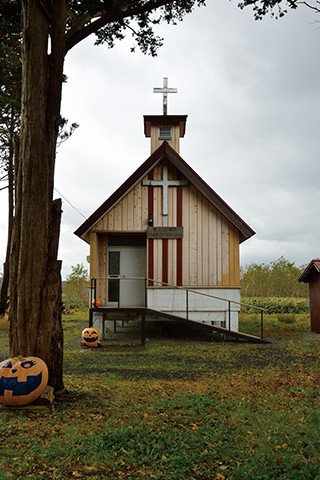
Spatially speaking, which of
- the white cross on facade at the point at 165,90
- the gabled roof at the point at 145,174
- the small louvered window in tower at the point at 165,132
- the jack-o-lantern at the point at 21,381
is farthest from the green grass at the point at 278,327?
the jack-o-lantern at the point at 21,381

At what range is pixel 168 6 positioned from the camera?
925 cm

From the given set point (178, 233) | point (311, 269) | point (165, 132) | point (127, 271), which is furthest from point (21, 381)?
point (311, 269)

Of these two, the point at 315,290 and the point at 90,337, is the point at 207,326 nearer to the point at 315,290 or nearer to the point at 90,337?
the point at 90,337

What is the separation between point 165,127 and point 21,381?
13973 mm

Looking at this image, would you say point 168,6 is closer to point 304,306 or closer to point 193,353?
point 193,353

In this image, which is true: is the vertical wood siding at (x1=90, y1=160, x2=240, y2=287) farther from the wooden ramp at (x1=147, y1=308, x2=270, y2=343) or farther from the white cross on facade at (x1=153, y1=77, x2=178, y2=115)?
the white cross on facade at (x1=153, y1=77, x2=178, y2=115)

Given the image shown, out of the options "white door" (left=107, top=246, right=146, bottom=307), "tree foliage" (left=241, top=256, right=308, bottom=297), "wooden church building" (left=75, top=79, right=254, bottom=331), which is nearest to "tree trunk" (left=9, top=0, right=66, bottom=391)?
"wooden church building" (left=75, top=79, right=254, bottom=331)

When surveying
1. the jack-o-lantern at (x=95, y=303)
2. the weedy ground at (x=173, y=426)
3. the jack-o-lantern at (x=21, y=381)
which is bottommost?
the weedy ground at (x=173, y=426)

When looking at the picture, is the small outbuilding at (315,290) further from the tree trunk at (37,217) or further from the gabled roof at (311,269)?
the tree trunk at (37,217)

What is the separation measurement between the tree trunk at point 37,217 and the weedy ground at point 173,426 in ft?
3.62

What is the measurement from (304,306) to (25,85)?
2514 cm

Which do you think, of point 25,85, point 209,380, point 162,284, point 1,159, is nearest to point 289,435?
point 209,380

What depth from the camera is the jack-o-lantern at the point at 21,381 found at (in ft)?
19.1

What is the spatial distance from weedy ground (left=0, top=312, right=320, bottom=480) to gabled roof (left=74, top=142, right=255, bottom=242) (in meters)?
6.29
